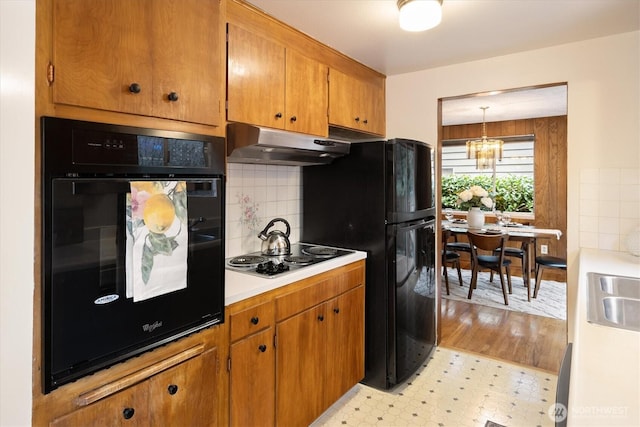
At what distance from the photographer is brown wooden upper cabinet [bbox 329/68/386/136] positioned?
249cm

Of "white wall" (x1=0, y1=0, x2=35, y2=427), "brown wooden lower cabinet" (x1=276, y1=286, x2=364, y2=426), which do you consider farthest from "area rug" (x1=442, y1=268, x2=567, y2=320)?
"white wall" (x1=0, y1=0, x2=35, y2=427)

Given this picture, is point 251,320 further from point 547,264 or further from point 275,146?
point 547,264

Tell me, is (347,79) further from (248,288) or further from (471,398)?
(471,398)

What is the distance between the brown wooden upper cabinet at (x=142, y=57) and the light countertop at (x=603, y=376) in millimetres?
1410

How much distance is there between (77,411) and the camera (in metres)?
1.06

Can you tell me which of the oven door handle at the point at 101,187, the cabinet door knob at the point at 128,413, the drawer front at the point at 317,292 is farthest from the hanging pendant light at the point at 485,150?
the cabinet door knob at the point at 128,413

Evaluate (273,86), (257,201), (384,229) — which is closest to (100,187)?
(273,86)

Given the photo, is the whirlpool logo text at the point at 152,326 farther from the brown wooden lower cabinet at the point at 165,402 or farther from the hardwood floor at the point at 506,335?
the hardwood floor at the point at 506,335

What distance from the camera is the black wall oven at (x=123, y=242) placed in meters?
1.01

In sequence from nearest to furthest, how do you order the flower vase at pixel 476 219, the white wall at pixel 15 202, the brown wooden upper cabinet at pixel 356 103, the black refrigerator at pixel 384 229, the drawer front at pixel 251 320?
the white wall at pixel 15 202 < the drawer front at pixel 251 320 < the black refrigerator at pixel 384 229 < the brown wooden upper cabinet at pixel 356 103 < the flower vase at pixel 476 219

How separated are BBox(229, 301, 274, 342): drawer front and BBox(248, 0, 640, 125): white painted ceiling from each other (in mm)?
1518

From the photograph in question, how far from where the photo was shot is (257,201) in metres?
2.44

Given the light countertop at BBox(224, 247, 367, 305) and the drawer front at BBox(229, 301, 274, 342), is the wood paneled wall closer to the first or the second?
the light countertop at BBox(224, 247, 367, 305)

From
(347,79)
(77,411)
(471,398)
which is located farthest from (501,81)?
(77,411)
